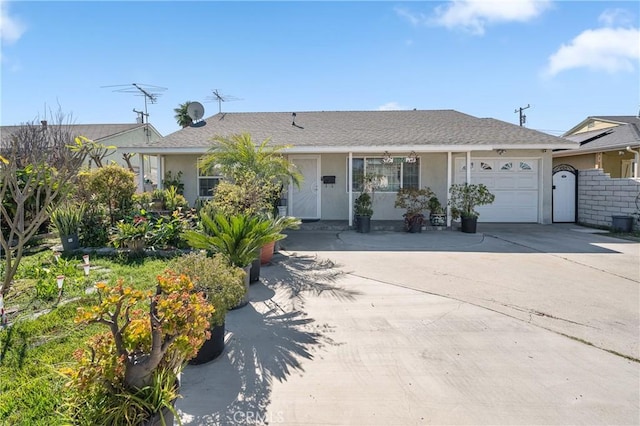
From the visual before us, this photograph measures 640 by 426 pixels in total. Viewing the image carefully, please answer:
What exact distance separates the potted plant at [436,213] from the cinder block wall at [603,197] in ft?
17.9

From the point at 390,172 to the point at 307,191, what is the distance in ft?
9.98

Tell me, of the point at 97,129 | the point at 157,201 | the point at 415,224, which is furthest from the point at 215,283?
the point at 97,129

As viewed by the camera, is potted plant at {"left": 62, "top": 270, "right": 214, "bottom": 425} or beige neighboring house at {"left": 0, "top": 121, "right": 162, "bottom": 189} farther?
beige neighboring house at {"left": 0, "top": 121, "right": 162, "bottom": 189}

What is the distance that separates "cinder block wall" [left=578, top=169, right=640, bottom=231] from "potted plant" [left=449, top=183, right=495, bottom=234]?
14.0ft

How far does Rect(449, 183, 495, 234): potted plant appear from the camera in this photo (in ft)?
33.4

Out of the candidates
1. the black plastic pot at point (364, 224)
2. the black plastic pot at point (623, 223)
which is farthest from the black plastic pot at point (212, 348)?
the black plastic pot at point (623, 223)

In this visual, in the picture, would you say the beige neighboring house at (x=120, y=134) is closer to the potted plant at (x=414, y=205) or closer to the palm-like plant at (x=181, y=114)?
the palm-like plant at (x=181, y=114)

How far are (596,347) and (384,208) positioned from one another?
9038 mm

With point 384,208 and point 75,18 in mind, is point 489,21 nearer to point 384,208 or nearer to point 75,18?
point 384,208

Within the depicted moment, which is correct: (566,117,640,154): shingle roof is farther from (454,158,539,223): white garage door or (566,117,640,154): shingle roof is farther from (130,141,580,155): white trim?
(130,141,580,155): white trim

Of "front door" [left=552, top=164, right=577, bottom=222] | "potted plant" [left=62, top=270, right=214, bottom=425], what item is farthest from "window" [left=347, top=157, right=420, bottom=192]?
"potted plant" [left=62, top=270, right=214, bottom=425]

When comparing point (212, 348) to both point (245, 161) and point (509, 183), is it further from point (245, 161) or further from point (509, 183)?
point (509, 183)

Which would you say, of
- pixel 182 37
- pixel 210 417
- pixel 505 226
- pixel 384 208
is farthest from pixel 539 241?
pixel 182 37

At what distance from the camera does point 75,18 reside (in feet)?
23.3
